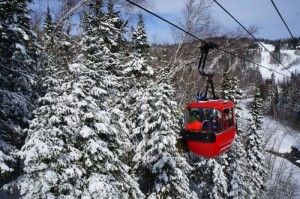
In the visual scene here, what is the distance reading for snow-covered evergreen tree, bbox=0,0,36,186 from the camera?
47.8 ft

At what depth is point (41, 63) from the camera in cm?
1748

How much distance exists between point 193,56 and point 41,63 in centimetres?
1313

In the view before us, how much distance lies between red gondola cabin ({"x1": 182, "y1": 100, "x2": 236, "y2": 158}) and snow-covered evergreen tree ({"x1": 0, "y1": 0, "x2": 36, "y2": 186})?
7.32 meters

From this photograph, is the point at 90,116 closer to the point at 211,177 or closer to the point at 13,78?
the point at 13,78

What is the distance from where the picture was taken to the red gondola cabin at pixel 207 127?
446 inches

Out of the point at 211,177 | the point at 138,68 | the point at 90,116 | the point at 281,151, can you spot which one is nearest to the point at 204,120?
the point at 90,116

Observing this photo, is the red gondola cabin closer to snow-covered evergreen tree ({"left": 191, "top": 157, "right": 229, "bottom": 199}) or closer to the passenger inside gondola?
the passenger inside gondola

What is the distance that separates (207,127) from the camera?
1148 centimetres

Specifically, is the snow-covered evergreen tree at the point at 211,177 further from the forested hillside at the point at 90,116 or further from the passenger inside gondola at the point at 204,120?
the passenger inside gondola at the point at 204,120

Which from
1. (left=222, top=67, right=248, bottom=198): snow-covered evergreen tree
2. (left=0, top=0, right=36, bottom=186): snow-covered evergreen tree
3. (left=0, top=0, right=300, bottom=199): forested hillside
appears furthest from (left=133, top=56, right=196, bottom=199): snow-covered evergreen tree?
(left=222, top=67, right=248, bottom=198): snow-covered evergreen tree

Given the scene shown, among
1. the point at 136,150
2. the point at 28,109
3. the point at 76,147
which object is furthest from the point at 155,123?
the point at 28,109

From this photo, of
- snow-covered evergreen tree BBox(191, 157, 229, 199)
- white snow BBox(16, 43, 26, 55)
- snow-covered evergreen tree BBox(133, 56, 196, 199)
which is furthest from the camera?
snow-covered evergreen tree BBox(191, 157, 229, 199)

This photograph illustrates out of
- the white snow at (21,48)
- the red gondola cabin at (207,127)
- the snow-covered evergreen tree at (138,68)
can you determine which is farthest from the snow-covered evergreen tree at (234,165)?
the white snow at (21,48)

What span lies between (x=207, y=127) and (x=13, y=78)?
10.2 metres
